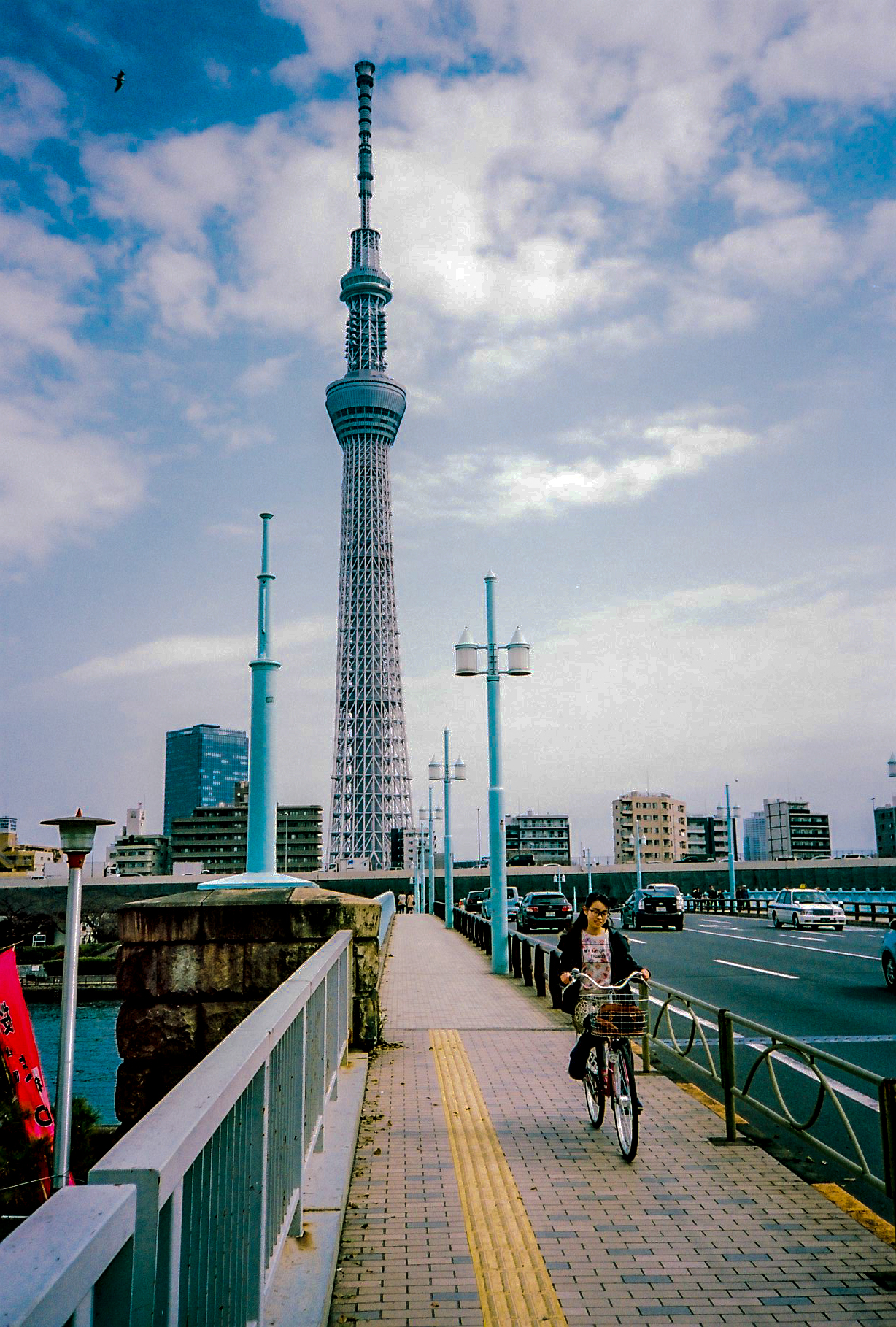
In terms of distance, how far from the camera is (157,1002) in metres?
8.14

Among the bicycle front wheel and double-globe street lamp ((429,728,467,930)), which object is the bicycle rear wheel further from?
double-globe street lamp ((429,728,467,930))

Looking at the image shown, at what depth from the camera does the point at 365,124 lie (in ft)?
550

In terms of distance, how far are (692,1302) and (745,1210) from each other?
1.36 m

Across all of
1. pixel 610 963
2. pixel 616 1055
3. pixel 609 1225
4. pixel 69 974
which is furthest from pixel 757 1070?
pixel 69 974

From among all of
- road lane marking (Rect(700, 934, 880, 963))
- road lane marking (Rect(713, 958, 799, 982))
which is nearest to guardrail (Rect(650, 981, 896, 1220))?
road lane marking (Rect(713, 958, 799, 982))

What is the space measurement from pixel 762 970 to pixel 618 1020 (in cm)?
1446

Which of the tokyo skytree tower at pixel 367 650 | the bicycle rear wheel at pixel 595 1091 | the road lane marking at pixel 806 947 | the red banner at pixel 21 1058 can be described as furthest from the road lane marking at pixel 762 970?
the tokyo skytree tower at pixel 367 650

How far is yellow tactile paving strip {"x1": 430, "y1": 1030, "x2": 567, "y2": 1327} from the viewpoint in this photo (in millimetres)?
4473

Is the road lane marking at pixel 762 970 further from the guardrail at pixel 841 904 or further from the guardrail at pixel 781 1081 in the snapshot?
the guardrail at pixel 841 904

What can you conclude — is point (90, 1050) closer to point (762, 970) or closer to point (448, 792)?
point (448, 792)

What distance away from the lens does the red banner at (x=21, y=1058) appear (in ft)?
44.3

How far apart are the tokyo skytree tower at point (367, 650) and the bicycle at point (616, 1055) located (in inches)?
5501

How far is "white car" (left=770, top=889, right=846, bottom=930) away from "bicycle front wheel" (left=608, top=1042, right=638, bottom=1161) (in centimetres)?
3049

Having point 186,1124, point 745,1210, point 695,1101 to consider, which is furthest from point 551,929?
point 186,1124
